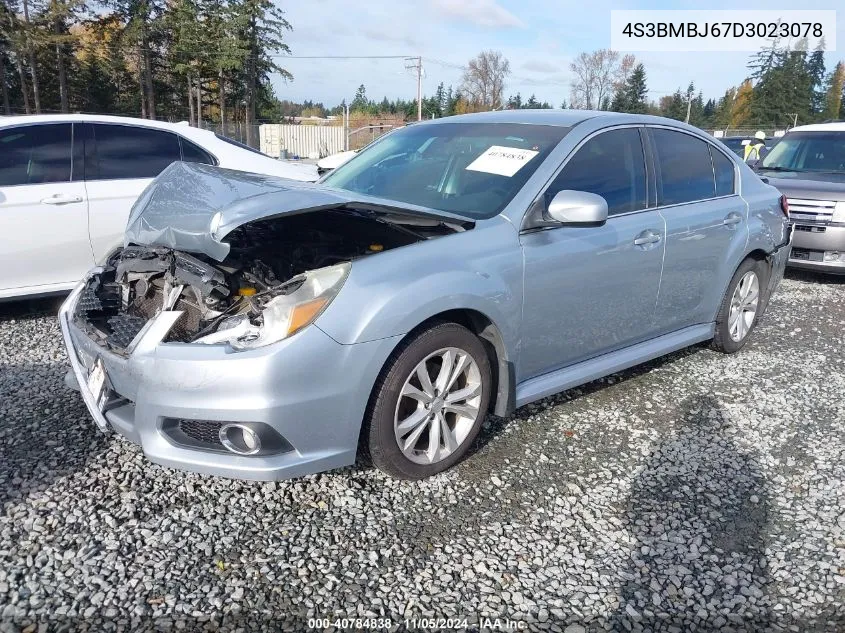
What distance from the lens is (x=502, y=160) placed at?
11.1 feet

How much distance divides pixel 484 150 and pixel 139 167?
3306 millimetres

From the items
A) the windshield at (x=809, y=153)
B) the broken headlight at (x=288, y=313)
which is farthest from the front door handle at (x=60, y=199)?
the windshield at (x=809, y=153)

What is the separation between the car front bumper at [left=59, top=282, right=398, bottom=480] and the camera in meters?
2.31

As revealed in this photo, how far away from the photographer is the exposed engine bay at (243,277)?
2492 millimetres

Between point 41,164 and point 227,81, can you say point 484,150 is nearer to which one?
point 41,164

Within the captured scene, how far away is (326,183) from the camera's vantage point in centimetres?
404

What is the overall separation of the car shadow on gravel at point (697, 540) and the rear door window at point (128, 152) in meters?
4.60

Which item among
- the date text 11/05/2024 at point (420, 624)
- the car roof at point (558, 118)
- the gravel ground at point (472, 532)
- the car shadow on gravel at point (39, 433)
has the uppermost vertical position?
the car roof at point (558, 118)

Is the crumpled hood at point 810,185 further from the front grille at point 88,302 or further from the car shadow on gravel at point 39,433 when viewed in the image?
the car shadow on gravel at point 39,433

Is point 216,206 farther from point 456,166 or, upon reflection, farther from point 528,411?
point 528,411

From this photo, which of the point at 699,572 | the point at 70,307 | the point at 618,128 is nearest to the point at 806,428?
the point at 699,572

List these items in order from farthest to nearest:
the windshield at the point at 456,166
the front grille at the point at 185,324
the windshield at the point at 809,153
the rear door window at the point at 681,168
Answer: the windshield at the point at 809,153, the rear door window at the point at 681,168, the windshield at the point at 456,166, the front grille at the point at 185,324

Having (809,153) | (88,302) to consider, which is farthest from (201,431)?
(809,153)

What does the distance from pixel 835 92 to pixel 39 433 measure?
294ft
